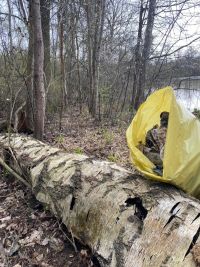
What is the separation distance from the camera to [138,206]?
2.24 meters

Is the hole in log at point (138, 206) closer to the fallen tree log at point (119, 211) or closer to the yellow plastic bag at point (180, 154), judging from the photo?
the fallen tree log at point (119, 211)

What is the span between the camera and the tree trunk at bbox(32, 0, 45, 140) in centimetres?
508

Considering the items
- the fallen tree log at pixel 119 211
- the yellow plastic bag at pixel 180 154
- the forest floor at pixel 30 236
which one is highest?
the yellow plastic bag at pixel 180 154

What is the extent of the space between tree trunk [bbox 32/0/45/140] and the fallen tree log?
2.29m

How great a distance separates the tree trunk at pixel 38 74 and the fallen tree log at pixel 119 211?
2.29 m

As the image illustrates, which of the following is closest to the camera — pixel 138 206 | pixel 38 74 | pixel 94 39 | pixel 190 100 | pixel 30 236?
pixel 138 206

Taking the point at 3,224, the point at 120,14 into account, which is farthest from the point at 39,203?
the point at 120,14

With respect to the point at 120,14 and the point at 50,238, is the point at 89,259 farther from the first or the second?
the point at 120,14

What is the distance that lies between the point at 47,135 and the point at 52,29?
441 centimetres

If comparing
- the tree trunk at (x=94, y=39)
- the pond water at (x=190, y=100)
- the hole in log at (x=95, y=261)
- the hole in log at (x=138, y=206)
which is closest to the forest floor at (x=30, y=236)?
the hole in log at (x=95, y=261)

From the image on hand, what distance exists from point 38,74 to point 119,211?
11.9ft

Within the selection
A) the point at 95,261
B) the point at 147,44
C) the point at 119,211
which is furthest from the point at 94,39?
the point at 95,261

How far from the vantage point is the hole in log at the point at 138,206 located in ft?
7.09

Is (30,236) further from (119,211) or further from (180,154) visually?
(180,154)
